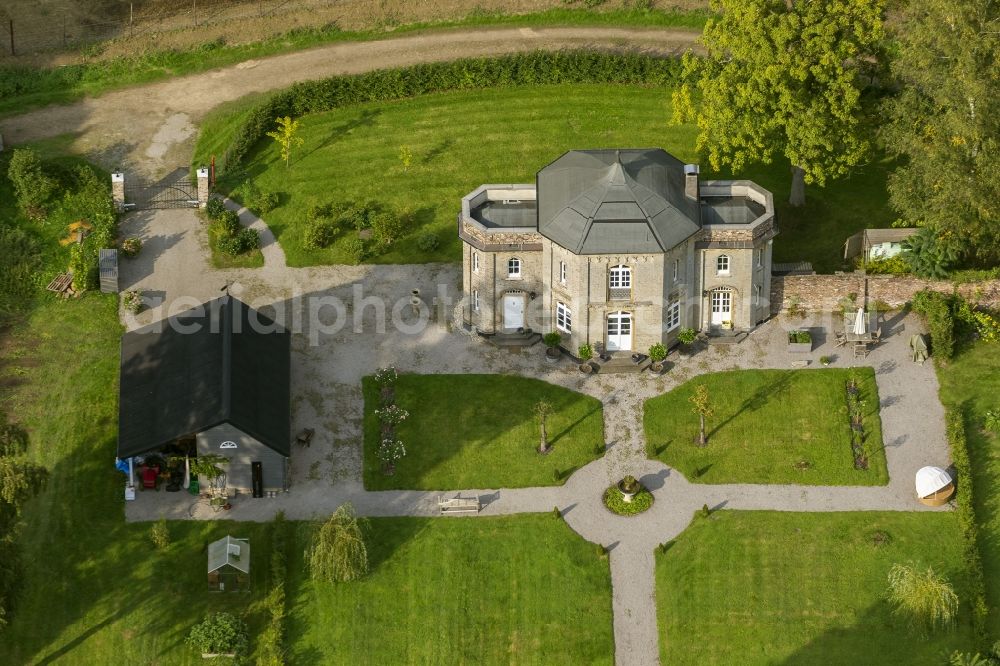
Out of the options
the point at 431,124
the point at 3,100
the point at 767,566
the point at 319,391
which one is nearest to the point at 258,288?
the point at 319,391

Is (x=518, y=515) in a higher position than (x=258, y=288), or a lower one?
lower

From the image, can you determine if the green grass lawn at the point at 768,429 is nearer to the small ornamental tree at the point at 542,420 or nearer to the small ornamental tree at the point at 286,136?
the small ornamental tree at the point at 542,420

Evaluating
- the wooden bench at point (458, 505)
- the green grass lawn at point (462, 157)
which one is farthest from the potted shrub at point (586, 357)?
the green grass lawn at point (462, 157)

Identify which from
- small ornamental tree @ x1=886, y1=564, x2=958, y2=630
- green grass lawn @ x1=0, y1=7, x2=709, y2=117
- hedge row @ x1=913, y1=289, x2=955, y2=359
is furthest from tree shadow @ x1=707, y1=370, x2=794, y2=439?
green grass lawn @ x1=0, y1=7, x2=709, y2=117

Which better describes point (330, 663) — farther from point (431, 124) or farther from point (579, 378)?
point (431, 124)

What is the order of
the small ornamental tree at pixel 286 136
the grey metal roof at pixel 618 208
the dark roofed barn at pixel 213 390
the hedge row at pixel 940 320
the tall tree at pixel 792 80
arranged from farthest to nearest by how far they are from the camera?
1. the small ornamental tree at pixel 286 136
2. the hedge row at pixel 940 320
3. the tall tree at pixel 792 80
4. the grey metal roof at pixel 618 208
5. the dark roofed barn at pixel 213 390

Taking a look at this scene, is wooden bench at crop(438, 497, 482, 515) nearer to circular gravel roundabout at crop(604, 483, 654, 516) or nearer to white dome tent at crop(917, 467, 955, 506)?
circular gravel roundabout at crop(604, 483, 654, 516)
